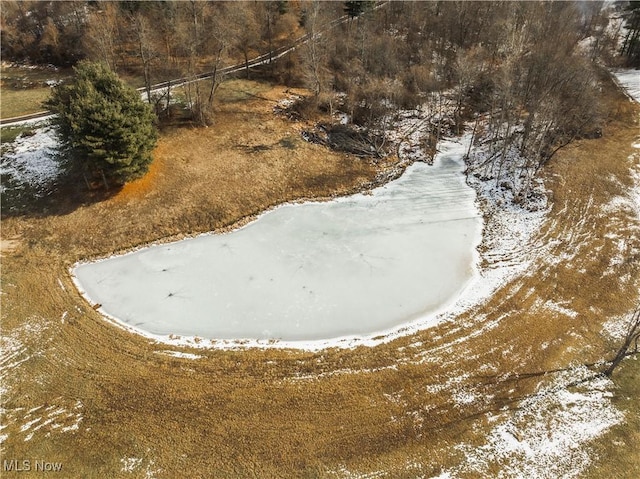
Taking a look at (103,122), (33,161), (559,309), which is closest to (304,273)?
(559,309)

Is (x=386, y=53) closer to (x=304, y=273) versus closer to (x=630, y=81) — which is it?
(x=304, y=273)

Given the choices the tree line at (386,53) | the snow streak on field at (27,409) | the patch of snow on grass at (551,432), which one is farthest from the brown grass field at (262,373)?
the tree line at (386,53)

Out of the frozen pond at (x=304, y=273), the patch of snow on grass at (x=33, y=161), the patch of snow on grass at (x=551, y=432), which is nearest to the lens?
the patch of snow on grass at (x=551, y=432)

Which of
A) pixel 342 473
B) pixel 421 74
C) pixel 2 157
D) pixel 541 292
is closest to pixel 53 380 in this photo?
pixel 342 473

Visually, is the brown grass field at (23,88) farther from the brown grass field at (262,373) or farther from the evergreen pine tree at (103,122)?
the brown grass field at (262,373)

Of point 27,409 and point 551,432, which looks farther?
point 27,409
